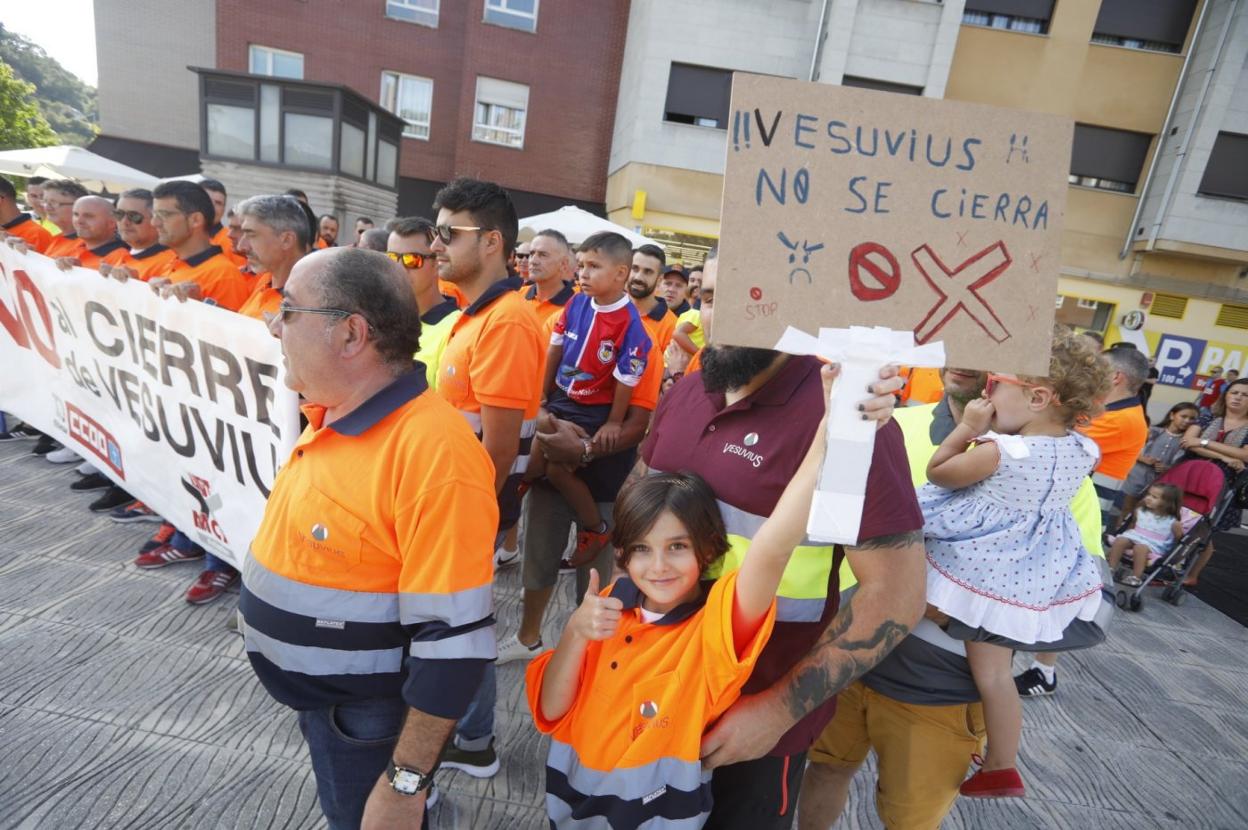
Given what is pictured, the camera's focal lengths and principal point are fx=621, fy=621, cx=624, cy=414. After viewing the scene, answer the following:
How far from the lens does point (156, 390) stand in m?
3.42

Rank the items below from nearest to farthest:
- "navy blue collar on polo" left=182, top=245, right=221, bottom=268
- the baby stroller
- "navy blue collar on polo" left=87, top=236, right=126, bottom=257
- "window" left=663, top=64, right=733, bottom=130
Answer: "navy blue collar on polo" left=182, top=245, right=221, bottom=268
"navy blue collar on polo" left=87, top=236, right=126, bottom=257
the baby stroller
"window" left=663, top=64, right=733, bottom=130

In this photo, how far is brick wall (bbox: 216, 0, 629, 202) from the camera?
57.0 feet

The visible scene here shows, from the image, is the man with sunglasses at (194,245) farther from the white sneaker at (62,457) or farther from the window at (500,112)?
the window at (500,112)

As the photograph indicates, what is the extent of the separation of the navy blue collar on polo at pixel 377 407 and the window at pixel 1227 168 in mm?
18927

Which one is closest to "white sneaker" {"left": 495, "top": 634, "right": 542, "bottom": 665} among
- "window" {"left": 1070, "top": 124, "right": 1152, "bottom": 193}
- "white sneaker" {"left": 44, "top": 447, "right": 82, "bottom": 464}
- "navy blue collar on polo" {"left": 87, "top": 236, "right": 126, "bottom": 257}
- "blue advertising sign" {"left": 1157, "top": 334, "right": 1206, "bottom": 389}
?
"navy blue collar on polo" {"left": 87, "top": 236, "right": 126, "bottom": 257}

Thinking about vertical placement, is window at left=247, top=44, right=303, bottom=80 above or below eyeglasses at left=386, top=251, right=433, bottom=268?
above

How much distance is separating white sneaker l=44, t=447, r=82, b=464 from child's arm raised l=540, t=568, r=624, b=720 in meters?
5.57

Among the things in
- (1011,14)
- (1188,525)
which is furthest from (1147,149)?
(1188,525)

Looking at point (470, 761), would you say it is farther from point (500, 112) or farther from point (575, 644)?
point (500, 112)

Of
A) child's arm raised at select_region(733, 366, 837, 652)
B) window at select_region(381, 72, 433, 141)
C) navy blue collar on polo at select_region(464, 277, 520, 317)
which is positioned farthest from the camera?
window at select_region(381, 72, 433, 141)

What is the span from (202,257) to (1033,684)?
5675mm

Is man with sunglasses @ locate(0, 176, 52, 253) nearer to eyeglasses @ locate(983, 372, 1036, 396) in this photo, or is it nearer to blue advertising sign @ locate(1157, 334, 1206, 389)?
eyeglasses @ locate(983, 372, 1036, 396)

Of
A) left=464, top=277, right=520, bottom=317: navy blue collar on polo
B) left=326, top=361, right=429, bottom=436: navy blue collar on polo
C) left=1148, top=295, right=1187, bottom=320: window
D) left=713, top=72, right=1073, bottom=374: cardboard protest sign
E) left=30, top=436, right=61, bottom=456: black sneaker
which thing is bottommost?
left=30, top=436, right=61, bottom=456: black sneaker

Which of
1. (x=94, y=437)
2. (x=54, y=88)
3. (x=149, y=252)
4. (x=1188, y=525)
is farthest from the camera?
(x=54, y=88)
